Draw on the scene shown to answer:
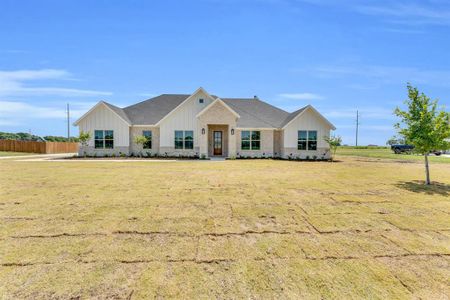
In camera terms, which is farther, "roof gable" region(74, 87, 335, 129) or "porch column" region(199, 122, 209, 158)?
"roof gable" region(74, 87, 335, 129)

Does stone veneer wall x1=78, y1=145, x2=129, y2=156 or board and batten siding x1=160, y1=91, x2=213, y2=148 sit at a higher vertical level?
board and batten siding x1=160, y1=91, x2=213, y2=148

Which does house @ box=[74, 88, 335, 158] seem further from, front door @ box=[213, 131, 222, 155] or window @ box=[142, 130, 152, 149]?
front door @ box=[213, 131, 222, 155]

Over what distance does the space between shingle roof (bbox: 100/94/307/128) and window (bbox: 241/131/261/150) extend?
0.71 m

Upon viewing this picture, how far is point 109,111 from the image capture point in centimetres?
2470

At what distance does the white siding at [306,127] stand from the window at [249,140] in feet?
8.97

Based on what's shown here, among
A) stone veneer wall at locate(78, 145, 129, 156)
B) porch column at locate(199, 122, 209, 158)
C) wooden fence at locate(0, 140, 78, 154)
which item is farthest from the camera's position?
wooden fence at locate(0, 140, 78, 154)

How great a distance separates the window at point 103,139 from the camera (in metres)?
25.0

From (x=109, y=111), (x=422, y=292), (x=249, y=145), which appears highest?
(x=109, y=111)

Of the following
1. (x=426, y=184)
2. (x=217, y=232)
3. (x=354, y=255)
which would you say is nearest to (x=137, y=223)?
(x=217, y=232)

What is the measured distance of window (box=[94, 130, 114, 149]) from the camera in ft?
82.0

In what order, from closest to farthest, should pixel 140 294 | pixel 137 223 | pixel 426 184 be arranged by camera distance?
pixel 140 294 < pixel 137 223 < pixel 426 184

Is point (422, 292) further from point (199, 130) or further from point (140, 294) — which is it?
point (199, 130)

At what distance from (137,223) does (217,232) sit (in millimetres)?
1760

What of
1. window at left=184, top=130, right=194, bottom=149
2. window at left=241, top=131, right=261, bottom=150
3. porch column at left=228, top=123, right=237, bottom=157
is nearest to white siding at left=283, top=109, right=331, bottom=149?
window at left=241, top=131, right=261, bottom=150
